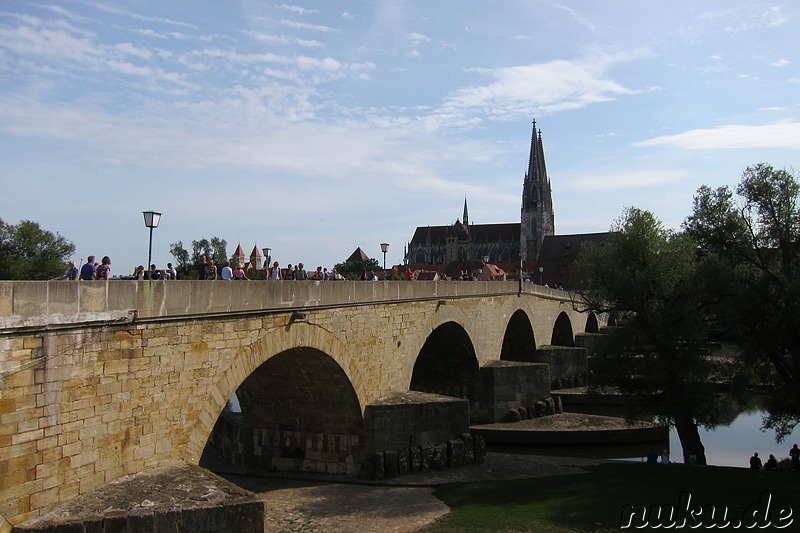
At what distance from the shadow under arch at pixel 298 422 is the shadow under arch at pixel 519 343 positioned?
19.8m

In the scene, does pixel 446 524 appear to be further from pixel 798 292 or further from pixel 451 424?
pixel 798 292

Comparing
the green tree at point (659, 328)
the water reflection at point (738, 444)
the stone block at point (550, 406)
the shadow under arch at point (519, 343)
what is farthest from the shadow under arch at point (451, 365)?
the shadow under arch at point (519, 343)

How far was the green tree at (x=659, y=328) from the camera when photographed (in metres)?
18.6

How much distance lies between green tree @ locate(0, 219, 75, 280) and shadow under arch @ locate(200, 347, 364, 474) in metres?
23.4

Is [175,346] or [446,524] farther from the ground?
[175,346]

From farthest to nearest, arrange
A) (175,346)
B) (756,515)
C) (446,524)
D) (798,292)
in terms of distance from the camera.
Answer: (798,292), (756,515), (446,524), (175,346)

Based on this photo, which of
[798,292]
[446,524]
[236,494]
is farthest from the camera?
[798,292]

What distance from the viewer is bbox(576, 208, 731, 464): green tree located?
1861cm

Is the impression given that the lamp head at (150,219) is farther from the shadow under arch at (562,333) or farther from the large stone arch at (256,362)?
the shadow under arch at (562,333)

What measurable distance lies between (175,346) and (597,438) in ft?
62.7

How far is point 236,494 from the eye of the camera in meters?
8.70

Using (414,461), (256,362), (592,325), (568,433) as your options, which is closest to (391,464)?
(414,461)

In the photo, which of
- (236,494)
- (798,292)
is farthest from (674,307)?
(236,494)

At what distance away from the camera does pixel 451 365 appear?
25812 mm
